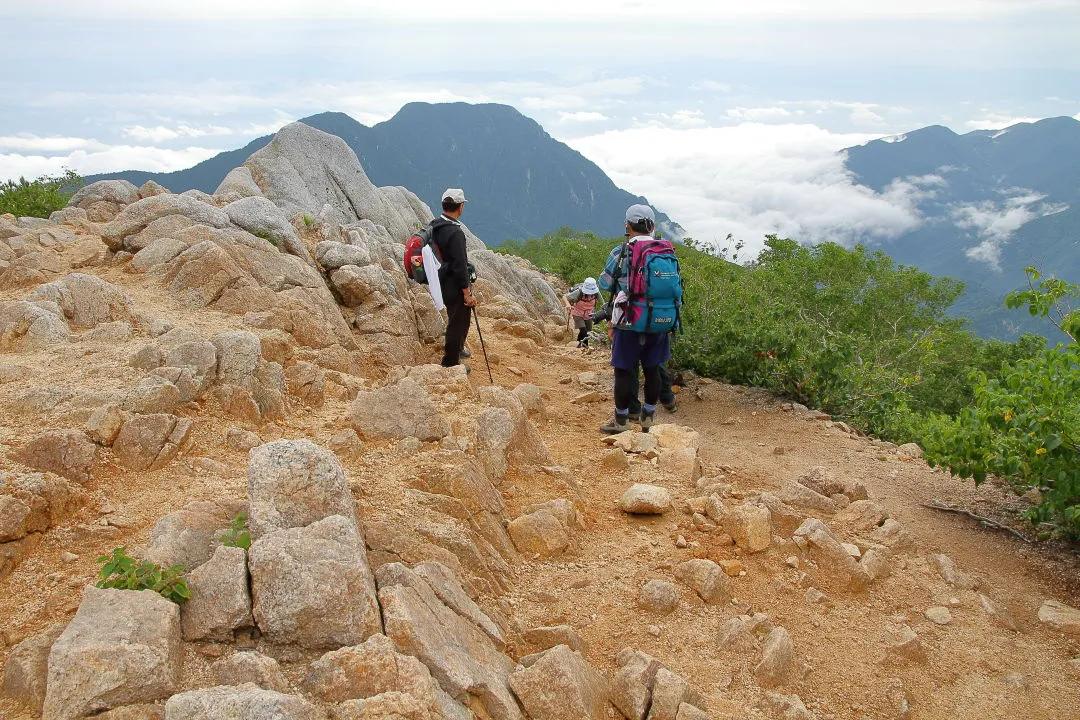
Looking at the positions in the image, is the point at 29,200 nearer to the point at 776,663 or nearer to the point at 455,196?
the point at 455,196

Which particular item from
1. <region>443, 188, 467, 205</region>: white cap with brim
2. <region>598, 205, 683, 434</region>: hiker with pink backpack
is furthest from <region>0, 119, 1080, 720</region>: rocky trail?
<region>443, 188, 467, 205</region>: white cap with brim

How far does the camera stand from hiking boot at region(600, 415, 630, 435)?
26.5 ft

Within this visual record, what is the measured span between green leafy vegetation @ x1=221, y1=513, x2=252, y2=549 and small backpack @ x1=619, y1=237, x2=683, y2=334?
185 inches

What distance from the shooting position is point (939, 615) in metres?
4.77

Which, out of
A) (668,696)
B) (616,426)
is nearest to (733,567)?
(668,696)

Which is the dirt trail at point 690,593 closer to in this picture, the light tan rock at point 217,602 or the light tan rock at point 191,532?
the light tan rock at point 217,602

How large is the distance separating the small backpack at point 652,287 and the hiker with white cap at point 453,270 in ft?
8.03

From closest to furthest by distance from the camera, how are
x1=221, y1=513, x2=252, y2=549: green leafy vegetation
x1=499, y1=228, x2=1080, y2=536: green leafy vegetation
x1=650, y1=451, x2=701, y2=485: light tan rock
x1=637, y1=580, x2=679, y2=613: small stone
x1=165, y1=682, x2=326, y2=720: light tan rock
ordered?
x1=165, y1=682, x2=326, y2=720: light tan rock < x1=221, y1=513, x2=252, y2=549: green leafy vegetation < x1=637, y1=580, x2=679, y2=613: small stone < x1=499, y1=228, x2=1080, y2=536: green leafy vegetation < x1=650, y1=451, x2=701, y2=485: light tan rock

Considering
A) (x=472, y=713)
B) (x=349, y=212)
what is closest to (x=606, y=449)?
(x=472, y=713)

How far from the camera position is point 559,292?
27531 millimetres

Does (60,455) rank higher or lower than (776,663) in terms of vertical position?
higher

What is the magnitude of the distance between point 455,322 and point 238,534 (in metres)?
6.31

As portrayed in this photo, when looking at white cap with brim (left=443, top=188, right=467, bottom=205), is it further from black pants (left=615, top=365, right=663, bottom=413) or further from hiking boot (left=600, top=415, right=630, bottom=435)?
hiking boot (left=600, top=415, right=630, bottom=435)

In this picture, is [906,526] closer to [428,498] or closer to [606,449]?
[606,449]
